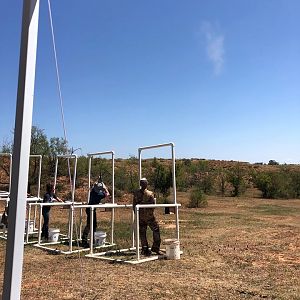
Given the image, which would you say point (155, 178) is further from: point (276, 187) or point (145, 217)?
point (145, 217)

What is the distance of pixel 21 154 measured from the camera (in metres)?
3.38

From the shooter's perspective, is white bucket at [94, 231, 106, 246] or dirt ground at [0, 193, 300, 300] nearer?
dirt ground at [0, 193, 300, 300]

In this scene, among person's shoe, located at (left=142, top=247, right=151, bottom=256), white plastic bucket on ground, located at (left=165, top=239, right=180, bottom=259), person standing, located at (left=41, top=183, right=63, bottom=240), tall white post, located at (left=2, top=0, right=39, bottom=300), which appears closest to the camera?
tall white post, located at (left=2, top=0, right=39, bottom=300)

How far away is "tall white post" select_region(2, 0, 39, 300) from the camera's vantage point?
130 inches

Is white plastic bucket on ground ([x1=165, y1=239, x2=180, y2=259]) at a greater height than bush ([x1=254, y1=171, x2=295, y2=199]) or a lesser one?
lesser

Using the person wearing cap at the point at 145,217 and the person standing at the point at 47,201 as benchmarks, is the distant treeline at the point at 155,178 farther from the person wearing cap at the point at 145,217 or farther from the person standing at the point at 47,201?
the person wearing cap at the point at 145,217

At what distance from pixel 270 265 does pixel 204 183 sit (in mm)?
28091

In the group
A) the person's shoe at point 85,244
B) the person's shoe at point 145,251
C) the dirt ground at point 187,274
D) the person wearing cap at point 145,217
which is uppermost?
the person wearing cap at point 145,217

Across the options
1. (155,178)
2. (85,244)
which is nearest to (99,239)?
(85,244)

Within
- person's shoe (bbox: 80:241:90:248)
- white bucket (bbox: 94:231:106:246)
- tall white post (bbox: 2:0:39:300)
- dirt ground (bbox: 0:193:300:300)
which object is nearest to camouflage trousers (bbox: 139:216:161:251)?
dirt ground (bbox: 0:193:300:300)

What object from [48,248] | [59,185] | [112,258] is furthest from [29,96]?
[59,185]

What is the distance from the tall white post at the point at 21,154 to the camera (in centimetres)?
330

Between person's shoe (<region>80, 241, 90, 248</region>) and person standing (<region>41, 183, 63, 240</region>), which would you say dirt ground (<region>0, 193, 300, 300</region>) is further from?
person standing (<region>41, 183, 63, 240</region>)

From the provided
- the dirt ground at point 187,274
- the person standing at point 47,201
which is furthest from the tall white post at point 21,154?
the person standing at point 47,201
